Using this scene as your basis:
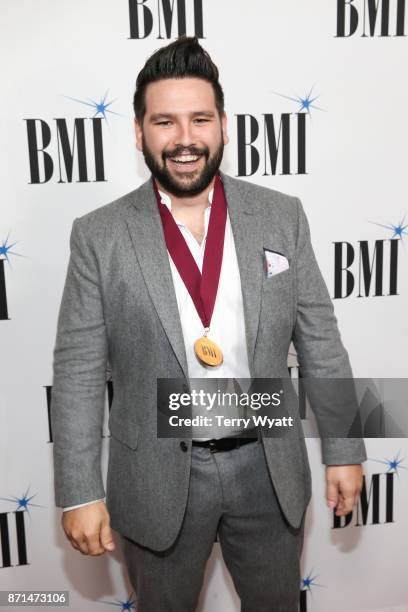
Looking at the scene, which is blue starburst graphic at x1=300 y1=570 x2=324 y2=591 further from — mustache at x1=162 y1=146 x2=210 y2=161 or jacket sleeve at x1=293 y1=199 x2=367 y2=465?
mustache at x1=162 y1=146 x2=210 y2=161

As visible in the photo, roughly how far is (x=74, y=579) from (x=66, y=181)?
1396 mm

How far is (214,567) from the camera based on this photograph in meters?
2.45

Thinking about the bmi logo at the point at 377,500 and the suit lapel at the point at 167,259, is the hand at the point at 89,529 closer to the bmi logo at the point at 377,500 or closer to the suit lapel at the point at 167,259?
the suit lapel at the point at 167,259

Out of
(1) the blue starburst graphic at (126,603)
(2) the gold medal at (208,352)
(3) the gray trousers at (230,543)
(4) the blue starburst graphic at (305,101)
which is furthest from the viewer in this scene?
(1) the blue starburst graphic at (126,603)

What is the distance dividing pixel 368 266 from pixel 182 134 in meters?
0.96

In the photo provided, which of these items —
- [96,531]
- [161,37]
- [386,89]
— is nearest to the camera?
[96,531]

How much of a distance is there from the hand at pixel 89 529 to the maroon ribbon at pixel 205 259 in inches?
20.7

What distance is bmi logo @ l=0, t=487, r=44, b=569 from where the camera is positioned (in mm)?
2301

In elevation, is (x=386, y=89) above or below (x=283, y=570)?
above

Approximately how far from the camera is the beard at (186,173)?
162 centimetres

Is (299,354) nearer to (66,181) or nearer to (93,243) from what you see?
(93,243)

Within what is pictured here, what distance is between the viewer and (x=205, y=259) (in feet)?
5.29

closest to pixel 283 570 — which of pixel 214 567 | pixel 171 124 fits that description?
pixel 214 567

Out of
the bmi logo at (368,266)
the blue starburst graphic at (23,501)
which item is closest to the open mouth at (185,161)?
the bmi logo at (368,266)
